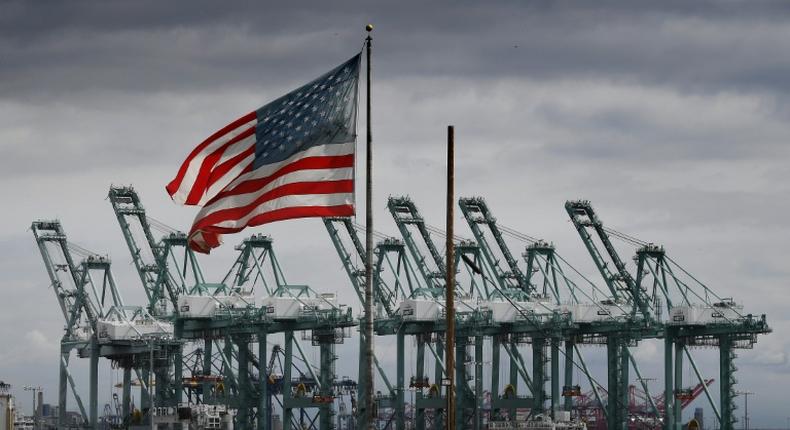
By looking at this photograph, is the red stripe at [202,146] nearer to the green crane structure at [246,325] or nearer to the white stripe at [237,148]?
the white stripe at [237,148]

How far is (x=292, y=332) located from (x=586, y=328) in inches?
948

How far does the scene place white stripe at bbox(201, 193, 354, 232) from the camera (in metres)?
39.5

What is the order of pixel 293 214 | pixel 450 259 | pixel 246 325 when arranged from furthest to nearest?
pixel 246 325
pixel 293 214
pixel 450 259

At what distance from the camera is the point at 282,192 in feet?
130

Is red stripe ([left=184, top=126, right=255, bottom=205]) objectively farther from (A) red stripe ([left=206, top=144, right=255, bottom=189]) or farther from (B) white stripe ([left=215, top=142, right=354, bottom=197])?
(B) white stripe ([left=215, top=142, right=354, bottom=197])

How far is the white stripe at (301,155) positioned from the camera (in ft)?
131

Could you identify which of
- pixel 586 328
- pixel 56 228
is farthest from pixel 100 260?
pixel 586 328

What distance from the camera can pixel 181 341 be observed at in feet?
431

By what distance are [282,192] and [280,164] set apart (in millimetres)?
745

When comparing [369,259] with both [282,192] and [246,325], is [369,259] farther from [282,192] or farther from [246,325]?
[246,325]

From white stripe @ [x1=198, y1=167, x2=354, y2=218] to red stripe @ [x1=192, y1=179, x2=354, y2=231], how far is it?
0.27ft

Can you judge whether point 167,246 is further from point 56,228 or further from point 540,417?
point 540,417

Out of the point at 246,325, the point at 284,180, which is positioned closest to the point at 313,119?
the point at 284,180

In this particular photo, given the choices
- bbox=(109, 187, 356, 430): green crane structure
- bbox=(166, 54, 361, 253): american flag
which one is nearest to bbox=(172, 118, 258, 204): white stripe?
bbox=(166, 54, 361, 253): american flag
